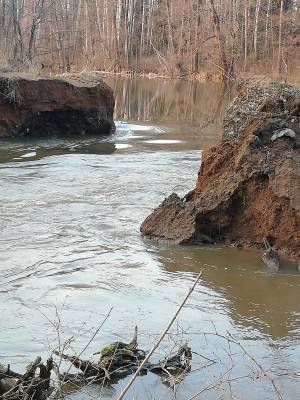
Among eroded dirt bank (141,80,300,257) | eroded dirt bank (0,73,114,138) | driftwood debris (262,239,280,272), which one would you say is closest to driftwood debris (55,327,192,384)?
driftwood debris (262,239,280,272)

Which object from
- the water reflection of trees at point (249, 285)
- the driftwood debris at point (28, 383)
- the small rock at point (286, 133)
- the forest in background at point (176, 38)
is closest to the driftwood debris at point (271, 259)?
the water reflection of trees at point (249, 285)

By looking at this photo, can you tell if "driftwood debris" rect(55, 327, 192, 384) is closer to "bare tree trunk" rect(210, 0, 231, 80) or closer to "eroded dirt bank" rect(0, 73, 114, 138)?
"eroded dirt bank" rect(0, 73, 114, 138)

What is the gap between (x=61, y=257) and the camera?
7.59m

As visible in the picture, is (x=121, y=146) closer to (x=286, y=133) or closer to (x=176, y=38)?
(x=286, y=133)

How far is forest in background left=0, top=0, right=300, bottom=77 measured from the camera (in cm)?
5078

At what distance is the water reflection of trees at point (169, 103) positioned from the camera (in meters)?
25.1

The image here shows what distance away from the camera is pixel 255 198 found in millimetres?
8281

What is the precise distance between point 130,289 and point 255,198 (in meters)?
2.30

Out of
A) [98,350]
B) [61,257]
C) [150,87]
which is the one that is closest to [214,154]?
[61,257]

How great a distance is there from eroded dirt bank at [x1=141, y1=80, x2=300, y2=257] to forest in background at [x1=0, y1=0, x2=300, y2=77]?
38868 millimetres

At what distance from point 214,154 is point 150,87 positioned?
3252 cm

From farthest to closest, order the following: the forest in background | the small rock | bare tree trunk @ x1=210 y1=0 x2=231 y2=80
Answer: the forest in background, bare tree trunk @ x1=210 y1=0 x2=231 y2=80, the small rock

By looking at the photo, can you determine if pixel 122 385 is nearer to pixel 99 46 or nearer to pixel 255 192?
pixel 255 192

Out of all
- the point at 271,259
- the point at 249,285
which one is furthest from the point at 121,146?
the point at 249,285
